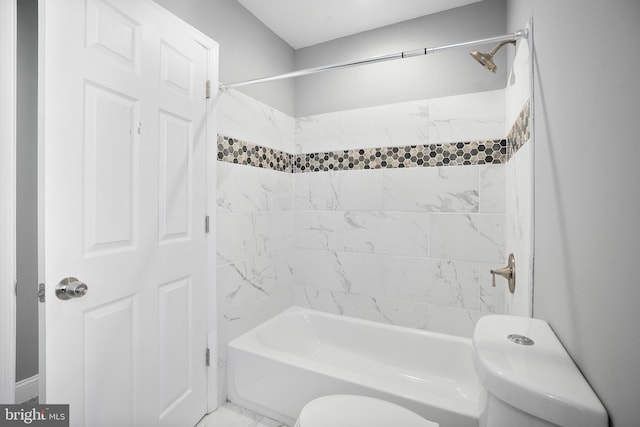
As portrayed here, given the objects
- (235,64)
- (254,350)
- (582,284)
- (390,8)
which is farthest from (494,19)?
(254,350)

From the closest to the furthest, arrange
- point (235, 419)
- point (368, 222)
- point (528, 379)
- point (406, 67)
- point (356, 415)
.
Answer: point (528, 379)
point (356, 415)
point (235, 419)
point (406, 67)
point (368, 222)

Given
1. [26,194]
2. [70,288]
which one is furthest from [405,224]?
[26,194]

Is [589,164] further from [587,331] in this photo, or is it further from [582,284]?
[587,331]

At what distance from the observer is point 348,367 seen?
2.11 meters

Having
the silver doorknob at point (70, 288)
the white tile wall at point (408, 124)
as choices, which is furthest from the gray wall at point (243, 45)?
the silver doorknob at point (70, 288)

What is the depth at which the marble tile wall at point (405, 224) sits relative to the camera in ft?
6.46

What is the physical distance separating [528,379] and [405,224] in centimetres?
151

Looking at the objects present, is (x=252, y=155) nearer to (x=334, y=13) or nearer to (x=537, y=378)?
(x=334, y=13)

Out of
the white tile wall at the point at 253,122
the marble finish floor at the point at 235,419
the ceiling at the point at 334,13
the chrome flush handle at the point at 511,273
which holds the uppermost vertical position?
the ceiling at the point at 334,13

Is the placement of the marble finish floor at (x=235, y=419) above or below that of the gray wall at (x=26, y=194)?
below

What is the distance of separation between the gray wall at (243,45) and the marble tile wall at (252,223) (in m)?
0.13

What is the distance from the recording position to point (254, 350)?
71.6 inches

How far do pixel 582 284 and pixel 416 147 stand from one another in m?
1.48

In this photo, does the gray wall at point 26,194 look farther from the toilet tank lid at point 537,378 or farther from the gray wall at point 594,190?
the gray wall at point 594,190
